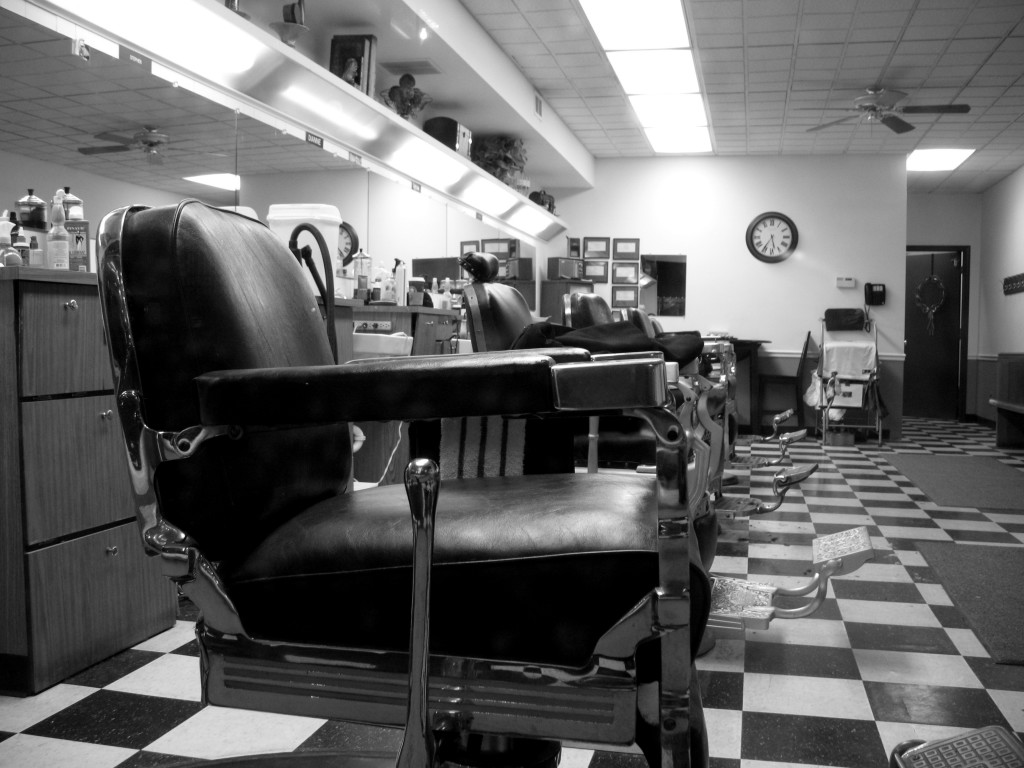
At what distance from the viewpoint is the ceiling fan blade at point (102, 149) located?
2792mm

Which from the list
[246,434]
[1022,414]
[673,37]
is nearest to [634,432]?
[246,434]

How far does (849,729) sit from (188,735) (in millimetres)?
1415

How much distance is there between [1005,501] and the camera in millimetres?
4746

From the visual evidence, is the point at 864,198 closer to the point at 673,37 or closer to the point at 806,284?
the point at 806,284

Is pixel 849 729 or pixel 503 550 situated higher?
pixel 503 550

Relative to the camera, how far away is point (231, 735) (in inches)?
67.9

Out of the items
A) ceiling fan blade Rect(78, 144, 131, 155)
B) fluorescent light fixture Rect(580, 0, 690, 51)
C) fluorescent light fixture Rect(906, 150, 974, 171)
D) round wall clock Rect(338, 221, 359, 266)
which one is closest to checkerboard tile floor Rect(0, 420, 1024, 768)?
ceiling fan blade Rect(78, 144, 131, 155)

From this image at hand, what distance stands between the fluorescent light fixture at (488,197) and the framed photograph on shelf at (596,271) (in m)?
1.93

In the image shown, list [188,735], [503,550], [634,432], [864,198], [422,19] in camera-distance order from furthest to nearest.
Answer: [864,198] < [422,19] < [634,432] < [188,735] < [503,550]

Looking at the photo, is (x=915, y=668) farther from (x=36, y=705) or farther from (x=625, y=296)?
(x=625, y=296)

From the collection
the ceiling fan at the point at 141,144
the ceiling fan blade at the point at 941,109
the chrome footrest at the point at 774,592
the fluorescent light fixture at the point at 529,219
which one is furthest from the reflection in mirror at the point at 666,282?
the chrome footrest at the point at 774,592

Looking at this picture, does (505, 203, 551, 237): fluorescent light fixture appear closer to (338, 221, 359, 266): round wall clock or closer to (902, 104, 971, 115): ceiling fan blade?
(338, 221, 359, 266): round wall clock

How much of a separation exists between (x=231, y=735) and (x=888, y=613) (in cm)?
203

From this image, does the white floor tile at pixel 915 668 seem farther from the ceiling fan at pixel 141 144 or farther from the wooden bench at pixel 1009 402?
the wooden bench at pixel 1009 402
